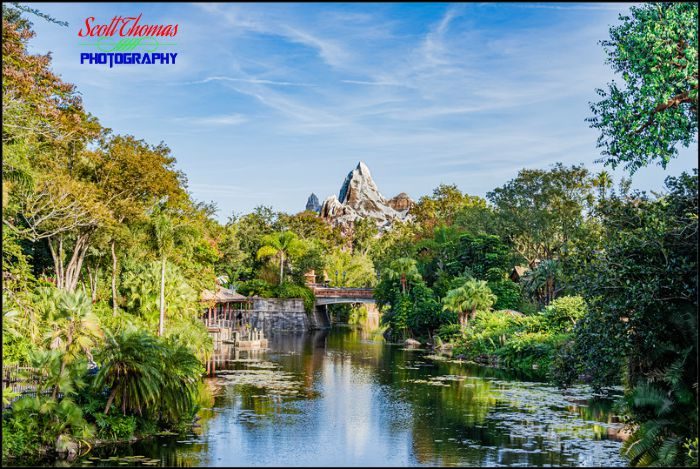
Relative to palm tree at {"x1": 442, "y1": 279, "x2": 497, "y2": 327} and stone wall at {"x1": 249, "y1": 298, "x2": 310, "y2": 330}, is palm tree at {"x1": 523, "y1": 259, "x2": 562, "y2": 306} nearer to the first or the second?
palm tree at {"x1": 442, "y1": 279, "x2": 497, "y2": 327}

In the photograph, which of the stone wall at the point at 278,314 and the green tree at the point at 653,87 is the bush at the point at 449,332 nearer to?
the stone wall at the point at 278,314

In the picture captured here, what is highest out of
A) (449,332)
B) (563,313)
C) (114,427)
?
(563,313)

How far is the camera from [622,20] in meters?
17.0

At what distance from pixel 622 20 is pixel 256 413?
53.7 ft

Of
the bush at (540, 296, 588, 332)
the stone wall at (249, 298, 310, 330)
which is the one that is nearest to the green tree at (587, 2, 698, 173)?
the bush at (540, 296, 588, 332)

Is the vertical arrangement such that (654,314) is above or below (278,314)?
above

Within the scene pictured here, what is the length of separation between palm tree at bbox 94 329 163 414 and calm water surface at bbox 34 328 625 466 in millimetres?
1307

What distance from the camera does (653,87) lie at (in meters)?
15.5

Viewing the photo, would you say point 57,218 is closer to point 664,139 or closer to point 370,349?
point 664,139

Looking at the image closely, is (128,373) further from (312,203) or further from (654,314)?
(312,203)

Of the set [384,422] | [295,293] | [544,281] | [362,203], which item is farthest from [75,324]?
[362,203]

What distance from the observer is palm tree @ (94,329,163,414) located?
59.8ft

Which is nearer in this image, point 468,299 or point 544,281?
point 468,299

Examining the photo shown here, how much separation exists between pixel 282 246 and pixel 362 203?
3215 inches
